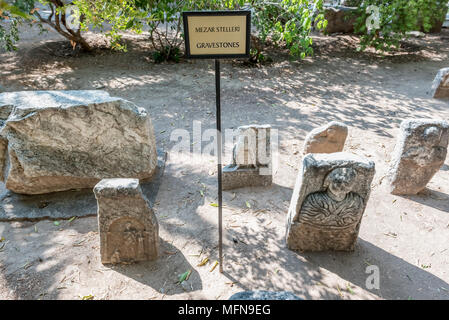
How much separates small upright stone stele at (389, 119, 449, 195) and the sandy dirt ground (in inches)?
8.0

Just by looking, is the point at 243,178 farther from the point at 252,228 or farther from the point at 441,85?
the point at 441,85

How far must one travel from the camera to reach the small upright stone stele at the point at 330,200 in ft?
9.17

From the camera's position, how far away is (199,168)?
4.64 metres

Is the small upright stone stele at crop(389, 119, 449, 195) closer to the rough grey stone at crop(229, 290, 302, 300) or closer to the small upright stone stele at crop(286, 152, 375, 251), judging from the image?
the small upright stone stele at crop(286, 152, 375, 251)

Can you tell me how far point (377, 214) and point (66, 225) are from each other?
12.1ft

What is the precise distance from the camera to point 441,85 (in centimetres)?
671

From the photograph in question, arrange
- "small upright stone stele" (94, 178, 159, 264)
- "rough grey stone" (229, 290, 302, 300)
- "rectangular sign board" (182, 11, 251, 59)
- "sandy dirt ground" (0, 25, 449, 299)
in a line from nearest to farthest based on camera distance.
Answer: "rough grey stone" (229, 290, 302, 300) < "rectangular sign board" (182, 11, 251, 59) < "small upright stone stele" (94, 178, 159, 264) < "sandy dirt ground" (0, 25, 449, 299)

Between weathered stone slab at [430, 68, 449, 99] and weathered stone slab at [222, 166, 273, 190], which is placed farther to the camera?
weathered stone slab at [430, 68, 449, 99]

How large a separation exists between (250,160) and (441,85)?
5336 millimetres

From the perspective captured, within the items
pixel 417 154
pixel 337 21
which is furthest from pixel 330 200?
pixel 337 21

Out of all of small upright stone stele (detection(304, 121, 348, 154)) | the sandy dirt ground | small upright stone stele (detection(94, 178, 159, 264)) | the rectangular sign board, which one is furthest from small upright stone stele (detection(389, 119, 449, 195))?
small upright stone stele (detection(94, 178, 159, 264))

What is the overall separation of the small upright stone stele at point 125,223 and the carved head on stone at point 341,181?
1.67m

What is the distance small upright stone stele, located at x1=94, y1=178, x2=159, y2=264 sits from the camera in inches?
107
